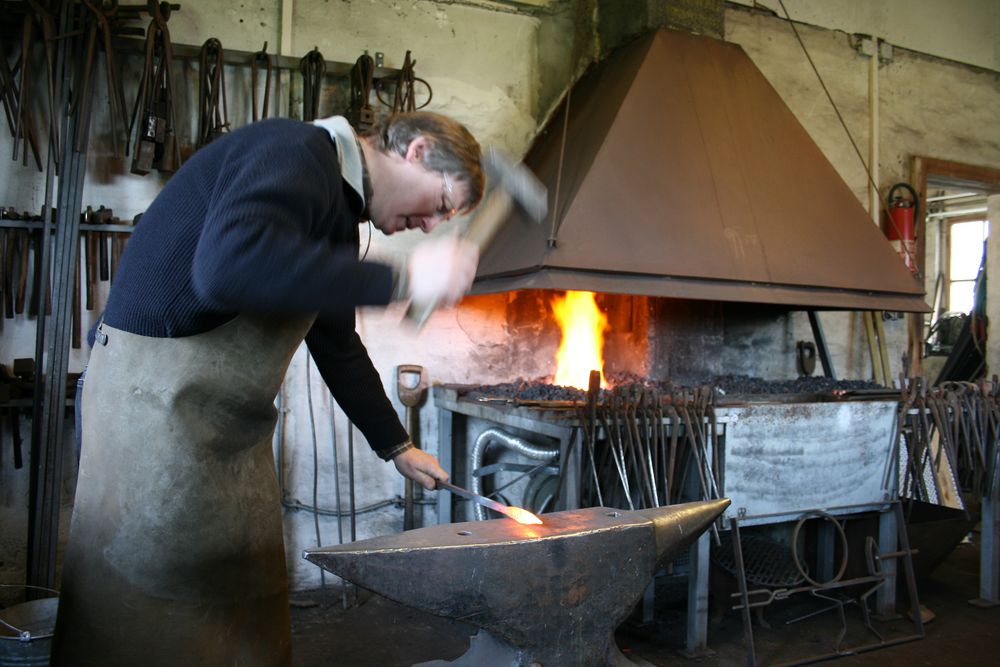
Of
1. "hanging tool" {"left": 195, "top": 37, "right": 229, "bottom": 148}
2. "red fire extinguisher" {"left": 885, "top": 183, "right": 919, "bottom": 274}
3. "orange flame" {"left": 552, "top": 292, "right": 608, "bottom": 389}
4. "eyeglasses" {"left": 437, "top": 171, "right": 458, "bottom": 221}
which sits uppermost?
"hanging tool" {"left": 195, "top": 37, "right": 229, "bottom": 148}

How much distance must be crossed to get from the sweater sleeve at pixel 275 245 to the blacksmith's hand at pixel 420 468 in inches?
28.7

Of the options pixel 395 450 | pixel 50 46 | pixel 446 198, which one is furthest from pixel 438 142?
pixel 50 46

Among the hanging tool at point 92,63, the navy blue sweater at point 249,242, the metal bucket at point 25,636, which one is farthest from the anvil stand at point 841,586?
the hanging tool at point 92,63

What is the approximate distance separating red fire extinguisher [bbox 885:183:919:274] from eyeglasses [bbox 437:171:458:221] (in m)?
3.63

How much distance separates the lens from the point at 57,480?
110 inches

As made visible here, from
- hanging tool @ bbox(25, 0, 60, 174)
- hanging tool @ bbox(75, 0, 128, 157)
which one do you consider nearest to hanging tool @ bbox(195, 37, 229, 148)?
hanging tool @ bbox(75, 0, 128, 157)

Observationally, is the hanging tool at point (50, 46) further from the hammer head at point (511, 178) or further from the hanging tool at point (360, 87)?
the hammer head at point (511, 178)

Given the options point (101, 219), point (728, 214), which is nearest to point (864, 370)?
point (728, 214)

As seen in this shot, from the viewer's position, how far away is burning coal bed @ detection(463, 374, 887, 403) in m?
2.94

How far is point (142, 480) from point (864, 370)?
14.3 ft

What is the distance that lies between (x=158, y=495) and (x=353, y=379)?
22.1 inches

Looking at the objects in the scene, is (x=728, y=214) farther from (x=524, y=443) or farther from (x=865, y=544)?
(x=865, y=544)

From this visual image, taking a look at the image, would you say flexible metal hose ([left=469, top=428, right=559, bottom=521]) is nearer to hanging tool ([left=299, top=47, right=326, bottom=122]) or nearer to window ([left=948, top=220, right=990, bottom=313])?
hanging tool ([left=299, top=47, right=326, bottom=122])

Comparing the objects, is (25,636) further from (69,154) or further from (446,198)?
(69,154)
